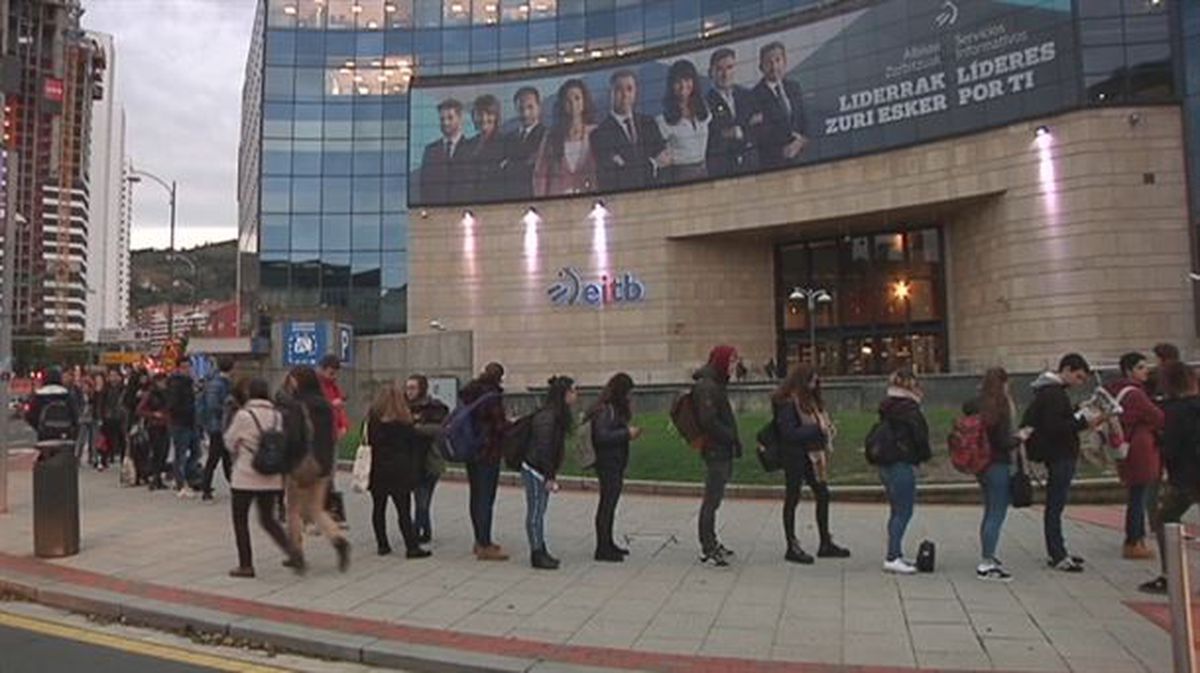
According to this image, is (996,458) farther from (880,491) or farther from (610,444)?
(880,491)

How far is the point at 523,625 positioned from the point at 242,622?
6.82ft

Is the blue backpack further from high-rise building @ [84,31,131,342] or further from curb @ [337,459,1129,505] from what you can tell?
high-rise building @ [84,31,131,342]

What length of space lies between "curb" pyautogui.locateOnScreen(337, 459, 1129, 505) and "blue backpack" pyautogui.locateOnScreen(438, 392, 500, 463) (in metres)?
4.53

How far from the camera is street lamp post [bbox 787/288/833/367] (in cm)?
4531

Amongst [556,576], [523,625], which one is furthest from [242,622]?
[556,576]

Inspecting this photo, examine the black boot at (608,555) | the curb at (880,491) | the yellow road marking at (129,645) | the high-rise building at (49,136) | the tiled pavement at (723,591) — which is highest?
the high-rise building at (49,136)

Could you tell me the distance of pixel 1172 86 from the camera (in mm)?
34594

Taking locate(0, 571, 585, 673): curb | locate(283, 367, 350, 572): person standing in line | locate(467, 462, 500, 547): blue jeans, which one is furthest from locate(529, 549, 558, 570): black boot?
locate(0, 571, 585, 673): curb

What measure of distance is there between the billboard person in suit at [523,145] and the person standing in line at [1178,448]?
1692 inches

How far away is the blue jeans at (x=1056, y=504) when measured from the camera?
29.3 feet

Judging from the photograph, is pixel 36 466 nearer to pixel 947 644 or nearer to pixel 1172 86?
pixel 947 644

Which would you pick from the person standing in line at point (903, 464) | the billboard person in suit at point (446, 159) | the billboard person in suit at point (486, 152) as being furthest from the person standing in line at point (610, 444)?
the billboard person in suit at point (446, 159)

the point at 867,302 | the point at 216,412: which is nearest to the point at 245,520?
the point at 216,412

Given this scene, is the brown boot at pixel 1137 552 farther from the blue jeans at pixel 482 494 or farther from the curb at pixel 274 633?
the blue jeans at pixel 482 494
